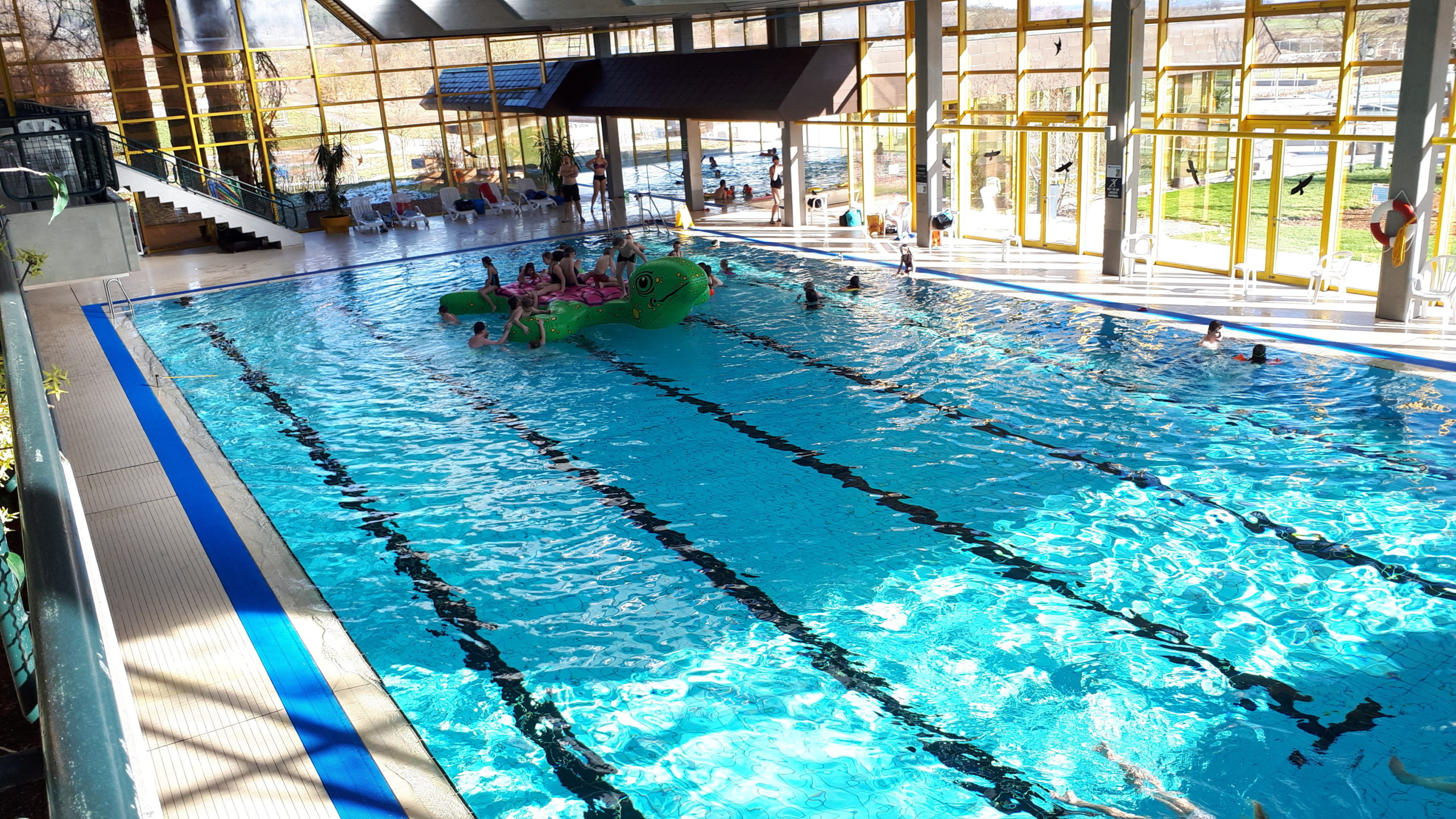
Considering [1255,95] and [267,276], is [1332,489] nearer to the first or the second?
[1255,95]

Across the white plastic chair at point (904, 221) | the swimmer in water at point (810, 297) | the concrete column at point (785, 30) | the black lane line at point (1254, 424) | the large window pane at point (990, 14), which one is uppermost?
the concrete column at point (785, 30)

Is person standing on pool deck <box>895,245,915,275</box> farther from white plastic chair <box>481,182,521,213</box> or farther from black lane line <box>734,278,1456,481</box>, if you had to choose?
white plastic chair <box>481,182,521,213</box>

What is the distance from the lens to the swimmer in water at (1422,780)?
4.14m

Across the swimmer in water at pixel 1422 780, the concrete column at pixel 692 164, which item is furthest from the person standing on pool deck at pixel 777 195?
the swimmer in water at pixel 1422 780

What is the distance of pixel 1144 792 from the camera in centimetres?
422

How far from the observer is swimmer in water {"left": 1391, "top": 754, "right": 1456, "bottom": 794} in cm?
414

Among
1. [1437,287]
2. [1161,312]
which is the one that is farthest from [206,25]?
[1437,287]

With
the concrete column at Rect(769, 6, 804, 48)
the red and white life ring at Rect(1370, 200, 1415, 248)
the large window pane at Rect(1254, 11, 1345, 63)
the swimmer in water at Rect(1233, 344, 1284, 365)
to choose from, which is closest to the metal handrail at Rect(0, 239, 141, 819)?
the swimmer in water at Rect(1233, 344, 1284, 365)

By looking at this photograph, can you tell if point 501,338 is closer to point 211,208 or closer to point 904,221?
point 904,221

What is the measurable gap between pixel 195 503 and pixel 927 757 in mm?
5571

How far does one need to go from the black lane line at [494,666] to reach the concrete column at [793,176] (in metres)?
11.3

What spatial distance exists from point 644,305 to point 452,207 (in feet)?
42.6

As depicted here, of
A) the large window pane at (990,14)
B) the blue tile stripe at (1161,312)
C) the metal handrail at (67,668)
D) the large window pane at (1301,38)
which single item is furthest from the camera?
the large window pane at (990,14)

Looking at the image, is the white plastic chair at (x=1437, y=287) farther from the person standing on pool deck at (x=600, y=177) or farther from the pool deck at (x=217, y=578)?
the person standing on pool deck at (x=600, y=177)
